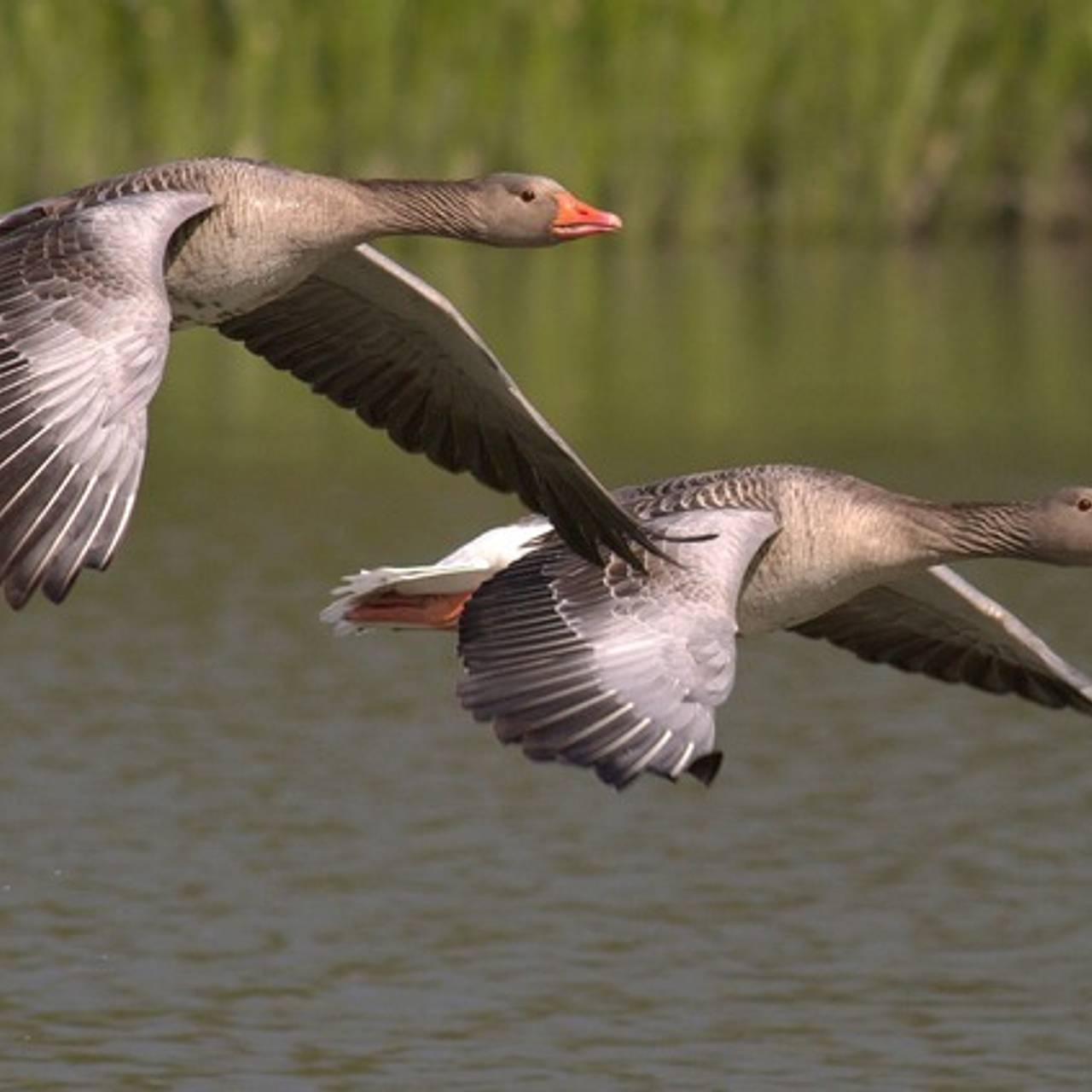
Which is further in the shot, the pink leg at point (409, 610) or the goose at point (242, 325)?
the pink leg at point (409, 610)

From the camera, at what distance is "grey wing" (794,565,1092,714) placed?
12.9 m

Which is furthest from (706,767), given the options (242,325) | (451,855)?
(451,855)

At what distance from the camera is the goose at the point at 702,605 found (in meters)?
10.2

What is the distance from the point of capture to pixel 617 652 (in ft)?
34.9

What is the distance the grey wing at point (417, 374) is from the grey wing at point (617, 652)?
1.50ft

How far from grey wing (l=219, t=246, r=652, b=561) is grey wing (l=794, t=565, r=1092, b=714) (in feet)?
4.58

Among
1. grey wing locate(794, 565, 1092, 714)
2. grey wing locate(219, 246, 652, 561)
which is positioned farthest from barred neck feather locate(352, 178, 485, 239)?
grey wing locate(794, 565, 1092, 714)

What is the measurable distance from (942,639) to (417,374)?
7.07 ft

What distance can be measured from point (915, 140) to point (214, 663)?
1697 centimetres

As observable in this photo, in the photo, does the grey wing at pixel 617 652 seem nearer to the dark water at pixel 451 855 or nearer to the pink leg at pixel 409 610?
the pink leg at pixel 409 610

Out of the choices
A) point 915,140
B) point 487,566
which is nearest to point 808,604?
point 487,566

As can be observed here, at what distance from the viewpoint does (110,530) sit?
9.29 meters

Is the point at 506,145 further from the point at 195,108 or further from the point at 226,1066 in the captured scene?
the point at 226,1066

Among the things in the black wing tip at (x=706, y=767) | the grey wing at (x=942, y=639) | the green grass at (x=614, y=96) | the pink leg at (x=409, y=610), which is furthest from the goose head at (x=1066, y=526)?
the green grass at (x=614, y=96)
